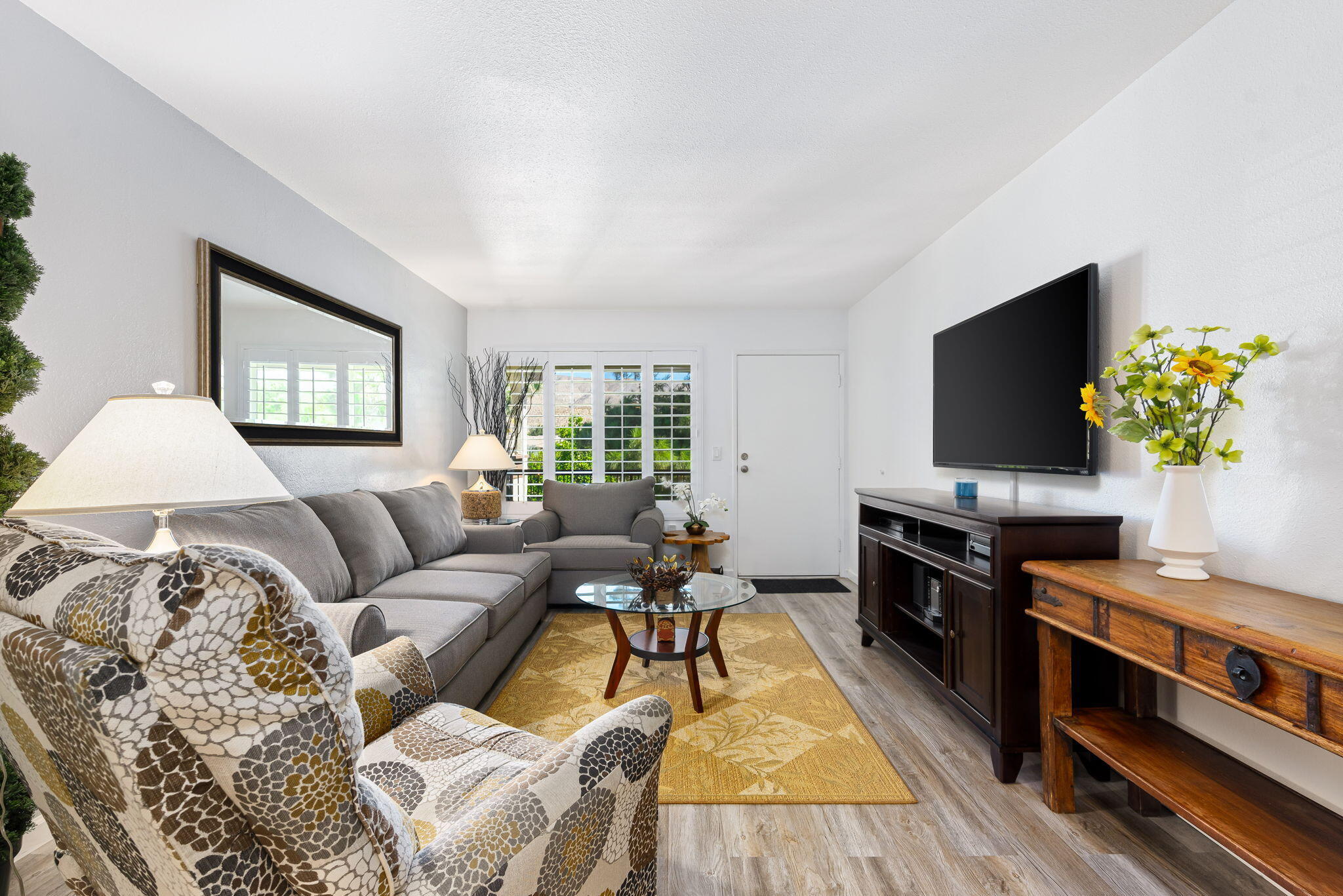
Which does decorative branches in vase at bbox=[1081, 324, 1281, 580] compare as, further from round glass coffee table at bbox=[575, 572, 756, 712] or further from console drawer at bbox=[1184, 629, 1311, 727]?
round glass coffee table at bbox=[575, 572, 756, 712]

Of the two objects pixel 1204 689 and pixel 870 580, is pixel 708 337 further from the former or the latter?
pixel 1204 689

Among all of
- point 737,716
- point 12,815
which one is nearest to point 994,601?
point 737,716

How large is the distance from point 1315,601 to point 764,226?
283 cm

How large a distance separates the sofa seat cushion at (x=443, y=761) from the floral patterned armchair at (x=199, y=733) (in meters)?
0.34

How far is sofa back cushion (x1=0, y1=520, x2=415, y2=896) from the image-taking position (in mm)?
644

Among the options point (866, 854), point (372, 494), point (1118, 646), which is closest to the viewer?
point (1118, 646)

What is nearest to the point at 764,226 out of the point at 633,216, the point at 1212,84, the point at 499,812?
the point at 633,216

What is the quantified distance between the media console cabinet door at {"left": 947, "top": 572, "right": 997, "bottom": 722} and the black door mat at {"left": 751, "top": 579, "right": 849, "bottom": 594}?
2516 mm

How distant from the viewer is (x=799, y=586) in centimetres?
532

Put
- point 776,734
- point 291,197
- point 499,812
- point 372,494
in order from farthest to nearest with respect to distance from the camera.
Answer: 1. point 372,494
2. point 291,197
3. point 776,734
4. point 499,812

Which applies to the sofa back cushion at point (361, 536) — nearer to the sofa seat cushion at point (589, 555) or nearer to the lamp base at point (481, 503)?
the sofa seat cushion at point (589, 555)

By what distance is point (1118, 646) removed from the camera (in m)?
1.71

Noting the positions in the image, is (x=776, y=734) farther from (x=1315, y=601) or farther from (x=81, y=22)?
(x=81, y=22)

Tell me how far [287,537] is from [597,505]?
2.75 meters
